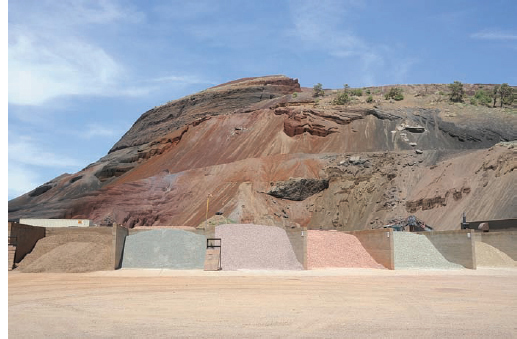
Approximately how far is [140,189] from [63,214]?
29.6 ft

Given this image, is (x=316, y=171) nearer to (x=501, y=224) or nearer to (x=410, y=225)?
(x=410, y=225)

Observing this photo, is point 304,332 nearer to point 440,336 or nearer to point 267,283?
point 440,336

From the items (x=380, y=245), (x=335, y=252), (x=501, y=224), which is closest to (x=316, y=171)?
(x=501, y=224)

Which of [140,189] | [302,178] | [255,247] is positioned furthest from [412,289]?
[140,189]

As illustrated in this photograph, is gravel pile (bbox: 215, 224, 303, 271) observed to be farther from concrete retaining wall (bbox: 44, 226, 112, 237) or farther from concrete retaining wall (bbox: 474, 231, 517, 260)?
concrete retaining wall (bbox: 474, 231, 517, 260)

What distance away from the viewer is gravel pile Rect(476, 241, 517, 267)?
33125mm

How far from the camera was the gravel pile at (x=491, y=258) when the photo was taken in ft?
109

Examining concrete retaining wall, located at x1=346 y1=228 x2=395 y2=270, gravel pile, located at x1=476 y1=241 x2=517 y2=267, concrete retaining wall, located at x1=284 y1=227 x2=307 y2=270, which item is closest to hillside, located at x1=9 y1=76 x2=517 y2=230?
gravel pile, located at x1=476 y1=241 x2=517 y2=267

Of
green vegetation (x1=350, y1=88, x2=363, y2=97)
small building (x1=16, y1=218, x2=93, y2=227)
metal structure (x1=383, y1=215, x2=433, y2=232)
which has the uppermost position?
green vegetation (x1=350, y1=88, x2=363, y2=97)

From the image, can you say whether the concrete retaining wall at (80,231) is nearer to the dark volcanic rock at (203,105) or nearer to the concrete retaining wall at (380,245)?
the concrete retaining wall at (380,245)

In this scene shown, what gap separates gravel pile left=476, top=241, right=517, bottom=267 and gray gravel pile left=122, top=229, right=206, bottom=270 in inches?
728

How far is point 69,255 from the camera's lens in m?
26.5

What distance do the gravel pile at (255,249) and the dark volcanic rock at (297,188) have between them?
868 inches

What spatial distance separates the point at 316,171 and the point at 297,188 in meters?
4.06
